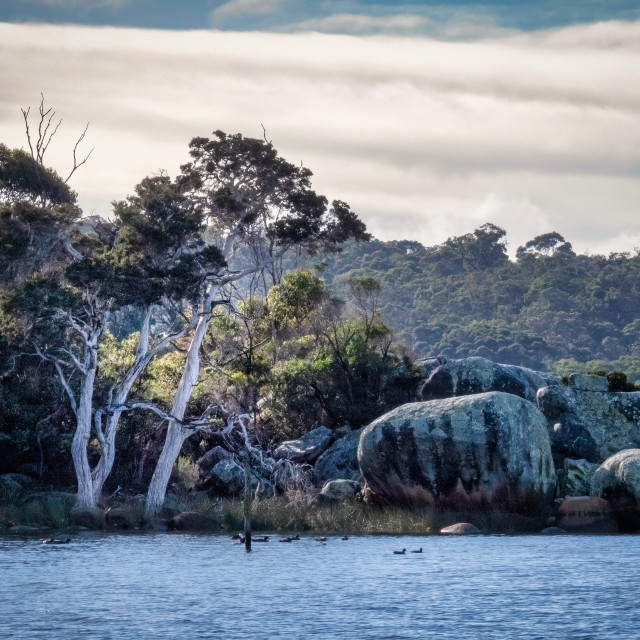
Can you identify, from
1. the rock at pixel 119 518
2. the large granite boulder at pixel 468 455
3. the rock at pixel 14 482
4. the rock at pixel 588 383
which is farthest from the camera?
the rock at pixel 588 383

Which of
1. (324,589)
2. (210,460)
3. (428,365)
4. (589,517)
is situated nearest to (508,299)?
(428,365)

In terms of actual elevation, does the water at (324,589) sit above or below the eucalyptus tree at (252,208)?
below

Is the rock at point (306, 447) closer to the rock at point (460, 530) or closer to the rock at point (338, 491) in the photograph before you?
the rock at point (338, 491)

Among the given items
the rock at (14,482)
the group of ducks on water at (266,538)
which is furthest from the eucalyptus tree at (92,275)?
the group of ducks on water at (266,538)

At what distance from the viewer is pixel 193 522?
38.8m

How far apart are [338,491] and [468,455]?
628 centimetres

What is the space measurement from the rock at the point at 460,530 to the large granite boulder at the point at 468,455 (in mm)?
1238

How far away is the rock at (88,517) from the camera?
38.2m

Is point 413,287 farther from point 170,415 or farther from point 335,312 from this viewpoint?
point 170,415

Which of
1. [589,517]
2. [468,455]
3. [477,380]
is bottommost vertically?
[589,517]

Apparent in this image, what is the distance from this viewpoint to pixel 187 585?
25.1 m

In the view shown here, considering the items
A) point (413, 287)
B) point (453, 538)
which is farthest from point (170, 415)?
point (413, 287)

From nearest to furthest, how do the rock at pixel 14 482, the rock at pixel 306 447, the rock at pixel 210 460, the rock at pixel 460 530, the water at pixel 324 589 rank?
the water at pixel 324 589 → the rock at pixel 460 530 → the rock at pixel 14 482 → the rock at pixel 306 447 → the rock at pixel 210 460

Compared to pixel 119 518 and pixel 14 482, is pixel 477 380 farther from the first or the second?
pixel 14 482
